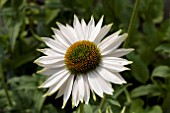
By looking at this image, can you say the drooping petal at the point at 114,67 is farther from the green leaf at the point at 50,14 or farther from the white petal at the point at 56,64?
the green leaf at the point at 50,14

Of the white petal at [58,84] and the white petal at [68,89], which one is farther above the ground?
the white petal at [58,84]

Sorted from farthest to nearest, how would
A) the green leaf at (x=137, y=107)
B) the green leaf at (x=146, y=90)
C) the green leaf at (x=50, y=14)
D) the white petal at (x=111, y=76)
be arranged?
the green leaf at (x=50, y=14), the green leaf at (x=146, y=90), the green leaf at (x=137, y=107), the white petal at (x=111, y=76)

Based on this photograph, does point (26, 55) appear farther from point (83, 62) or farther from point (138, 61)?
point (83, 62)

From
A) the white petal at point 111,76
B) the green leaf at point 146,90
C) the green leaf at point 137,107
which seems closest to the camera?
the white petal at point 111,76

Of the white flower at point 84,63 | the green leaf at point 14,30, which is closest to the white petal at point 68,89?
the white flower at point 84,63

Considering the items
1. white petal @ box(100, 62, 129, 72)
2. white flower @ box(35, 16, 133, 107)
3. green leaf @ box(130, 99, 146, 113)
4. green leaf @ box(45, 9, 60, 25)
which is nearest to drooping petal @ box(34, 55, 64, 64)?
white flower @ box(35, 16, 133, 107)

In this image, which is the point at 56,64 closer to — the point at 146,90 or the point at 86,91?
the point at 86,91

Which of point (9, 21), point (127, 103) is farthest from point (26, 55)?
point (127, 103)
